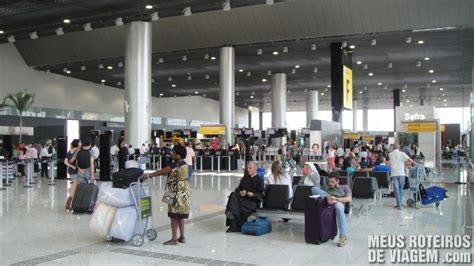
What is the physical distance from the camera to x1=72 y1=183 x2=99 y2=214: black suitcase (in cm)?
956

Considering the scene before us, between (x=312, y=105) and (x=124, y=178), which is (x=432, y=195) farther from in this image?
(x=312, y=105)

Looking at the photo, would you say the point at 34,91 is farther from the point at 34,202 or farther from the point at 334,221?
the point at 334,221

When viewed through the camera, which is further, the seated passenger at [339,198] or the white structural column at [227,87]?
the white structural column at [227,87]

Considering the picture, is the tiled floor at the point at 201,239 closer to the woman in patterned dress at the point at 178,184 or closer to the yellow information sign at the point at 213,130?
the woman in patterned dress at the point at 178,184

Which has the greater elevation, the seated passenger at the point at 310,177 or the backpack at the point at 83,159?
the backpack at the point at 83,159

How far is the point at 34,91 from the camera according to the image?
33469 millimetres

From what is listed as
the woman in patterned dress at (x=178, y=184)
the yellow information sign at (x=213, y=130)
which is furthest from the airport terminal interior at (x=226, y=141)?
the yellow information sign at (x=213, y=130)

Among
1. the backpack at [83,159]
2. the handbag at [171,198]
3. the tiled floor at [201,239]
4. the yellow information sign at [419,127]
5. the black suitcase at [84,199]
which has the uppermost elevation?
the yellow information sign at [419,127]

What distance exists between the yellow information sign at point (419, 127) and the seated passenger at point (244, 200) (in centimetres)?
1634

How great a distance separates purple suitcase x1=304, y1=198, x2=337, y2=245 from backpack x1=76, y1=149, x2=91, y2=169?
16.6 ft

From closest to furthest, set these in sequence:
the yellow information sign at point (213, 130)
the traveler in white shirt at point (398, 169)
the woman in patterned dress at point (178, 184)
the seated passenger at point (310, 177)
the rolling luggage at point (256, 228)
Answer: the woman in patterned dress at point (178, 184), the rolling luggage at point (256, 228), the seated passenger at point (310, 177), the traveler in white shirt at point (398, 169), the yellow information sign at point (213, 130)

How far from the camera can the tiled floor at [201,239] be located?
5.92 meters

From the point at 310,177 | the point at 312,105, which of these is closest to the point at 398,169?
the point at 310,177

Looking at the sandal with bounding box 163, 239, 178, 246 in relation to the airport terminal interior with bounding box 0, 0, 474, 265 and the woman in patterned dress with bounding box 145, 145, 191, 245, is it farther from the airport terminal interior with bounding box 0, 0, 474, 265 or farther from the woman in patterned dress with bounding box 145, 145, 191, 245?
the airport terminal interior with bounding box 0, 0, 474, 265
